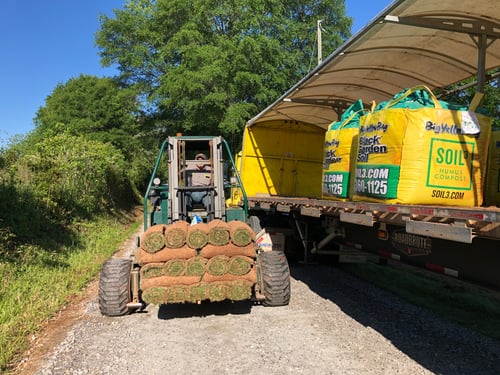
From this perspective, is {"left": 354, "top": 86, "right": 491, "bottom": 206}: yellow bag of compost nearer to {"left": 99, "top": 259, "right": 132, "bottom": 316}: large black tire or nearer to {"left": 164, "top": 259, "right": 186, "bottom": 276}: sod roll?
{"left": 164, "top": 259, "right": 186, "bottom": 276}: sod roll

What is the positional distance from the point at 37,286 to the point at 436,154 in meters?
5.90

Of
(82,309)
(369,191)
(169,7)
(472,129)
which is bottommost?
(82,309)

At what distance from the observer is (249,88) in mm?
17812

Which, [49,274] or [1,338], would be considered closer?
[1,338]

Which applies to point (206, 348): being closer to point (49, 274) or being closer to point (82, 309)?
point (82, 309)

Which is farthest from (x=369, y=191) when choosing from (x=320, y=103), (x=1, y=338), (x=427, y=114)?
(x=320, y=103)

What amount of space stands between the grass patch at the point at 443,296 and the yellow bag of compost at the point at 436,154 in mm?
903

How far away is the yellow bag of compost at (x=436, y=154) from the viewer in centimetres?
384

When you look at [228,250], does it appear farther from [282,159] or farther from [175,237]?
[282,159]

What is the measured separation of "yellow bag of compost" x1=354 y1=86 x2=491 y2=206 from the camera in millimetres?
3838

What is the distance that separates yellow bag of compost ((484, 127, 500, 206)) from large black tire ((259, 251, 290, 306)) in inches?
99.2

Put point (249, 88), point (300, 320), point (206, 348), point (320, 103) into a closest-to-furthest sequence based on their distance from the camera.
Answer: point (206, 348)
point (300, 320)
point (320, 103)
point (249, 88)

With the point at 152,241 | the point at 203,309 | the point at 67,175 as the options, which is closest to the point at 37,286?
the point at 203,309

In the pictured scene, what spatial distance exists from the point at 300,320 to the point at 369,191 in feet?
6.14
